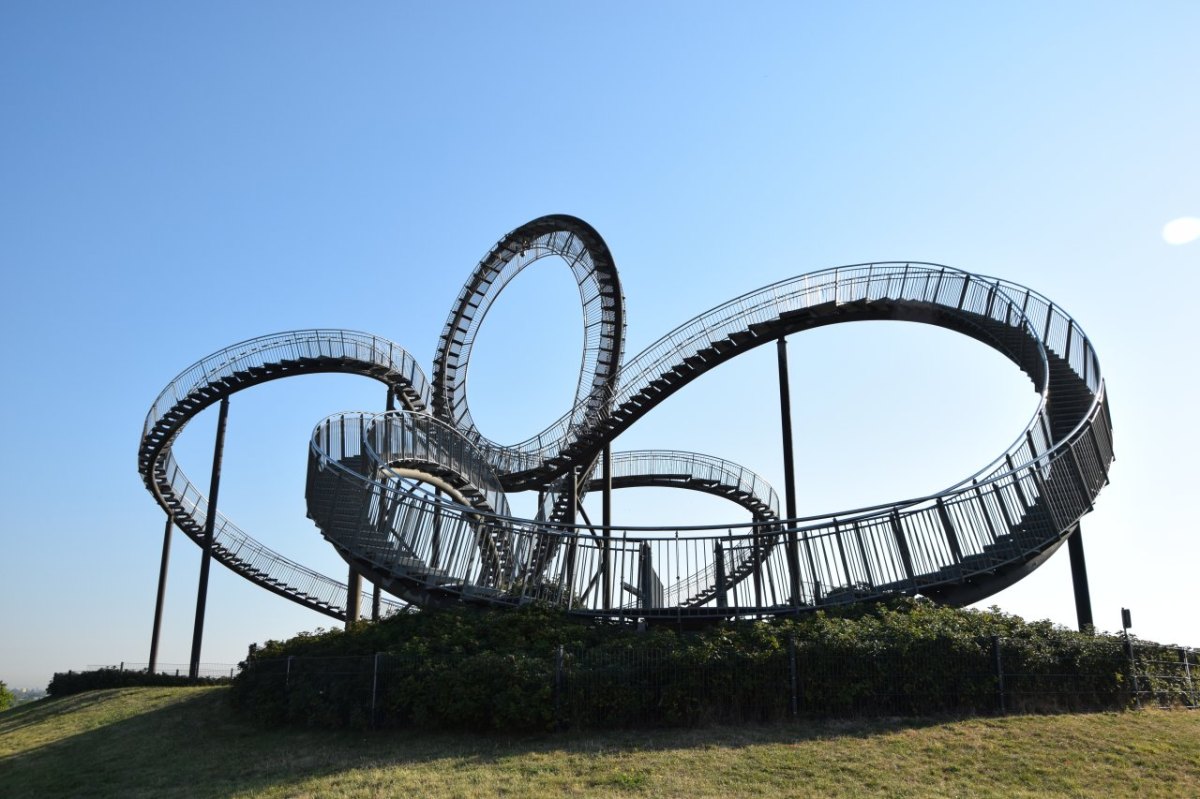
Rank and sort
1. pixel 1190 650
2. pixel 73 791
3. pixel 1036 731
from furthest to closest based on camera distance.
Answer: pixel 1190 650, pixel 73 791, pixel 1036 731

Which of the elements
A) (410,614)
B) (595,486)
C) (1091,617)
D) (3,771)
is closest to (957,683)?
(1091,617)

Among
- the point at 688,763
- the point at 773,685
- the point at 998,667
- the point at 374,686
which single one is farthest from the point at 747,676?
the point at 374,686

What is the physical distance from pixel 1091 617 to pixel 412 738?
40.8ft

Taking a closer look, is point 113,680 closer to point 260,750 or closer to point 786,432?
point 260,750

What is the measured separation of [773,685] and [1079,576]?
308 inches

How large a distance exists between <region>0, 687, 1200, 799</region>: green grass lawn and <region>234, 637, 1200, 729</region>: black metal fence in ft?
1.21

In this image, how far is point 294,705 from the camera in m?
15.3

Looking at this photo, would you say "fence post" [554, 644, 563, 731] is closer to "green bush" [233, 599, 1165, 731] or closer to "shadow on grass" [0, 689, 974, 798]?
"green bush" [233, 599, 1165, 731]

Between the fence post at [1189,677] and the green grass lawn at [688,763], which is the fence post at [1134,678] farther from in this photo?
the fence post at [1189,677]

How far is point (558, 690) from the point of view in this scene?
13422mm

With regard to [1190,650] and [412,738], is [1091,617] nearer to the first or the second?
[1190,650]

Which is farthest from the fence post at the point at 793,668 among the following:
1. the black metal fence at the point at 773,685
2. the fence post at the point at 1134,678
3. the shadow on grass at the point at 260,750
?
the fence post at the point at 1134,678

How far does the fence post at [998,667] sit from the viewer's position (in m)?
13.2

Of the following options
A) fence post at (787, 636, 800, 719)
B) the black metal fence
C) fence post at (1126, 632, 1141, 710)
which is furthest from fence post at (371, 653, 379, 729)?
fence post at (1126, 632, 1141, 710)
